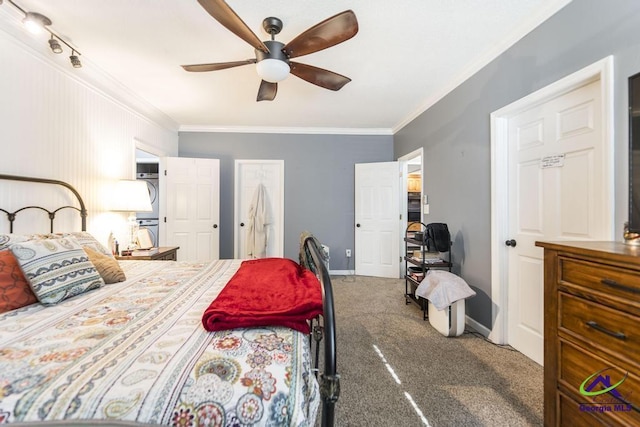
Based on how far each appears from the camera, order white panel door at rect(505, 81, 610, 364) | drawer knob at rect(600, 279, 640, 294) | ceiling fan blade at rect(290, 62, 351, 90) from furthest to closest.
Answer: ceiling fan blade at rect(290, 62, 351, 90)
white panel door at rect(505, 81, 610, 364)
drawer knob at rect(600, 279, 640, 294)

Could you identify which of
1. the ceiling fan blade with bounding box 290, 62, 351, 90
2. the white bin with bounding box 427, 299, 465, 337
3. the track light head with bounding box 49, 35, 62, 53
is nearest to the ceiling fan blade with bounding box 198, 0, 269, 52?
the ceiling fan blade with bounding box 290, 62, 351, 90

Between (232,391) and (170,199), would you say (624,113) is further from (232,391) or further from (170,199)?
(170,199)

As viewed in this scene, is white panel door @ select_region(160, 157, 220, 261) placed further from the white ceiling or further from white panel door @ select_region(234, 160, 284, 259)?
the white ceiling

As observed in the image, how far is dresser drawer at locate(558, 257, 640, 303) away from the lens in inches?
35.2

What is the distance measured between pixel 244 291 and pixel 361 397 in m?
1.06

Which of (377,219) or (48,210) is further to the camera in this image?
(377,219)

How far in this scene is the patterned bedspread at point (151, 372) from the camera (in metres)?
0.63

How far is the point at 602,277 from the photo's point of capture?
3.23ft

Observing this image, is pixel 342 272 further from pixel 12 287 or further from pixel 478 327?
pixel 12 287

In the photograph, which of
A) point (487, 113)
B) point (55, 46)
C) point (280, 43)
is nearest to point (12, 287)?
point (55, 46)

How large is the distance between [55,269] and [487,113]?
10.8ft
